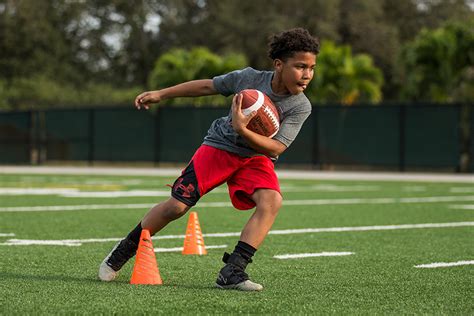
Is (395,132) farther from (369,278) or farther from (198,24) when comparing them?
(198,24)

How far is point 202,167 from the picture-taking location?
629cm

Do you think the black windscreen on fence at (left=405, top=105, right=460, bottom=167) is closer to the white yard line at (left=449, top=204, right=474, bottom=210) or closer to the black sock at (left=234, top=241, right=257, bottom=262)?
the white yard line at (left=449, top=204, right=474, bottom=210)

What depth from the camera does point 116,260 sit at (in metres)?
6.38

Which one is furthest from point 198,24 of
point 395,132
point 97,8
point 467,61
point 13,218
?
point 13,218

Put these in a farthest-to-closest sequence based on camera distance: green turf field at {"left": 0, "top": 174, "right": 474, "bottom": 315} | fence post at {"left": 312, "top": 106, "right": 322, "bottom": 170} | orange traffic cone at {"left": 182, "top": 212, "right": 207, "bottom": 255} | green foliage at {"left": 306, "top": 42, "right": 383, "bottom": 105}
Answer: green foliage at {"left": 306, "top": 42, "right": 383, "bottom": 105} → fence post at {"left": 312, "top": 106, "right": 322, "bottom": 170} → orange traffic cone at {"left": 182, "top": 212, "right": 207, "bottom": 255} → green turf field at {"left": 0, "top": 174, "right": 474, "bottom": 315}

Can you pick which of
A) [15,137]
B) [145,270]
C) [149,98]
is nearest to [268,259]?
[145,270]

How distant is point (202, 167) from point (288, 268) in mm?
1285

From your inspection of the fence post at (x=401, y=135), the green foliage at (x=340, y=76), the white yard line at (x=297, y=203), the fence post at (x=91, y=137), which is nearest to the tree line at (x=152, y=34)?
the green foliage at (x=340, y=76)

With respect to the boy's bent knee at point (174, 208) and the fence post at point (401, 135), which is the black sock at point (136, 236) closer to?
the boy's bent knee at point (174, 208)

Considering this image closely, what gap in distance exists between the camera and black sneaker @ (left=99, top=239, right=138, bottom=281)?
6.34 meters

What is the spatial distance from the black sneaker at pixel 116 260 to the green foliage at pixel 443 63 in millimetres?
28950

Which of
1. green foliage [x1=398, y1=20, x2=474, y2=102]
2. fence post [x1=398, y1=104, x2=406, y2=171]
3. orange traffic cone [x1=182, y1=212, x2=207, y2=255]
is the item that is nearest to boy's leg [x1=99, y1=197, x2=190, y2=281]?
orange traffic cone [x1=182, y1=212, x2=207, y2=255]

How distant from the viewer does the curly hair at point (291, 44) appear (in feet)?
20.0

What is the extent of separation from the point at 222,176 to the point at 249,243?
1.54ft
